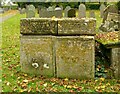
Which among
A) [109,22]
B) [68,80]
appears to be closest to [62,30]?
[68,80]

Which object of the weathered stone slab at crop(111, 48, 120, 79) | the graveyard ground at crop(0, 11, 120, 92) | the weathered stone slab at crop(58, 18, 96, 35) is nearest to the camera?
the graveyard ground at crop(0, 11, 120, 92)

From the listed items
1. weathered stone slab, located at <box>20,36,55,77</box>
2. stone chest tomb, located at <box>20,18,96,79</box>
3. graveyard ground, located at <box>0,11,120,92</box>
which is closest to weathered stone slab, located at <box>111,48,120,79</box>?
graveyard ground, located at <box>0,11,120,92</box>

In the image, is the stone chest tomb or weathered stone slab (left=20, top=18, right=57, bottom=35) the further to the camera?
weathered stone slab (left=20, top=18, right=57, bottom=35)

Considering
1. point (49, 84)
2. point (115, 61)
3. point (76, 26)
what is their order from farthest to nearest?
point (115, 61), point (76, 26), point (49, 84)

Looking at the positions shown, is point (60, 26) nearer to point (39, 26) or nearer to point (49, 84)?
point (39, 26)

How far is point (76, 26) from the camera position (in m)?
5.06

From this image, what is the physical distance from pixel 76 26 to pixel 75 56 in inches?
21.4

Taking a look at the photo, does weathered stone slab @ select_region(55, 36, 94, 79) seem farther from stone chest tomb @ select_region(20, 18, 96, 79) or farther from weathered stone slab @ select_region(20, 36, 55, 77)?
weathered stone slab @ select_region(20, 36, 55, 77)

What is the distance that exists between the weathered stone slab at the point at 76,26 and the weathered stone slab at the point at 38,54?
10.8 inches

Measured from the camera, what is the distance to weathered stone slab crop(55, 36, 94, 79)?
5.04 meters

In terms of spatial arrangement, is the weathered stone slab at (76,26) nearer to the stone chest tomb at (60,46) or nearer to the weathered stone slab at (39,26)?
the stone chest tomb at (60,46)

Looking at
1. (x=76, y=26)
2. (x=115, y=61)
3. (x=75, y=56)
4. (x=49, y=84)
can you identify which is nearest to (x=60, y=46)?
(x=75, y=56)

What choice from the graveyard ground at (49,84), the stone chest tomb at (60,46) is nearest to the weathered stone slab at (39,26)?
the stone chest tomb at (60,46)

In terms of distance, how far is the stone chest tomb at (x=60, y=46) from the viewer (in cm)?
505
